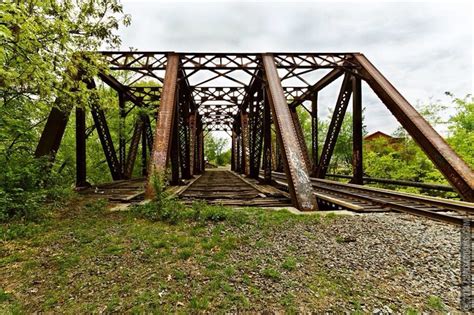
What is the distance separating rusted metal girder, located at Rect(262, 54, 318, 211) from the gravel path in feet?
3.50

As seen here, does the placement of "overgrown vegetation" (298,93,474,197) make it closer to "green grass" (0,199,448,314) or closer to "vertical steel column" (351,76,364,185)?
"vertical steel column" (351,76,364,185)

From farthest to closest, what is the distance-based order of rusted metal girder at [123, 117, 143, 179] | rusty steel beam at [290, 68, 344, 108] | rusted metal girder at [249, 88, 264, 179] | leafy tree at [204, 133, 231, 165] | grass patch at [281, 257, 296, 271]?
1. leafy tree at [204, 133, 231, 165]
2. rusted metal girder at [123, 117, 143, 179]
3. rusted metal girder at [249, 88, 264, 179]
4. rusty steel beam at [290, 68, 344, 108]
5. grass patch at [281, 257, 296, 271]

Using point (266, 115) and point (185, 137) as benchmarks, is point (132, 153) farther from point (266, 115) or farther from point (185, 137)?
point (266, 115)

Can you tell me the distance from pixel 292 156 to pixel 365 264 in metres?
3.09

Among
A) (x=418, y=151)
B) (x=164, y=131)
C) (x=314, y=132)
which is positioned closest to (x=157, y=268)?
(x=164, y=131)

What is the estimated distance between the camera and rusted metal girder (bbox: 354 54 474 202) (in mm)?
4934

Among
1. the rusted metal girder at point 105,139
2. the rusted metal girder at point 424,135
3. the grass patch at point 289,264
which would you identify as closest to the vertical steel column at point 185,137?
the rusted metal girder at point 105,139

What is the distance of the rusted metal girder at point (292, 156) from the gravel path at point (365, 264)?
1.07 metres

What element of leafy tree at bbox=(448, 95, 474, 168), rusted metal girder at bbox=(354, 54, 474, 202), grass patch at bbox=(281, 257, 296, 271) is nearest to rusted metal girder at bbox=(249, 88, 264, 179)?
rusted metal girder at bbox=(354, 54, 474, 202)

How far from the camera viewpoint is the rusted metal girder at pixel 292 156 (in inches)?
186

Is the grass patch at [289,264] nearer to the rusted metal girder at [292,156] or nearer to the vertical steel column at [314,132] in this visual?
the rusted metal girder at [292,156]

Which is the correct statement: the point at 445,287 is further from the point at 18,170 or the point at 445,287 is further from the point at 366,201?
the point at 18,170

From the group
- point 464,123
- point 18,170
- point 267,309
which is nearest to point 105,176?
point 18,170

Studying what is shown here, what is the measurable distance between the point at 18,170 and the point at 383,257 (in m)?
6.29
